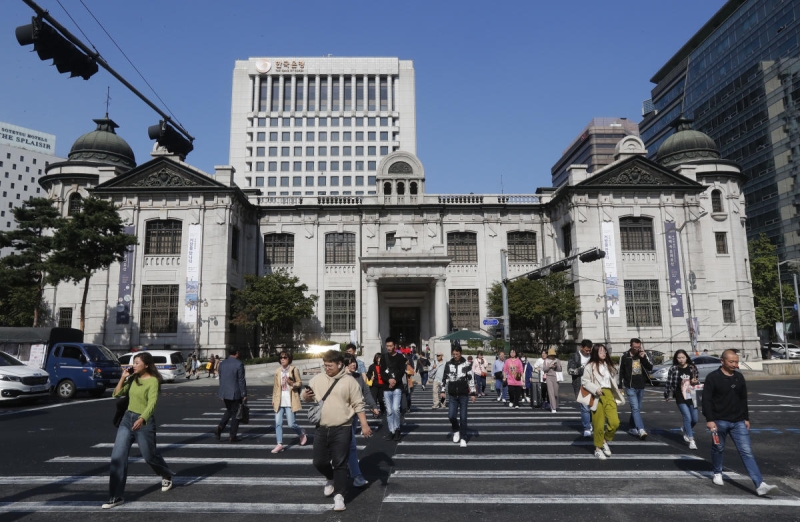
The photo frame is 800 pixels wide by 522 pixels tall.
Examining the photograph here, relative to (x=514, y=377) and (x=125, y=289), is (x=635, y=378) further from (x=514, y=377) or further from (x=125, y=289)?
(x=125, y=289)

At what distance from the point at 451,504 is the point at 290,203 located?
36842 millimetres

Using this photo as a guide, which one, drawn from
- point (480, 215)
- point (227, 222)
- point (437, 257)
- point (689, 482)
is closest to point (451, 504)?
point (689, 482)

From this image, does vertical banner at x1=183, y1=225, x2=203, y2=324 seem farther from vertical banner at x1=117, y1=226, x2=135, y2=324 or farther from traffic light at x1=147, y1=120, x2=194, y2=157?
traffic light at x1=147, y1=120, x2=194, y2=157

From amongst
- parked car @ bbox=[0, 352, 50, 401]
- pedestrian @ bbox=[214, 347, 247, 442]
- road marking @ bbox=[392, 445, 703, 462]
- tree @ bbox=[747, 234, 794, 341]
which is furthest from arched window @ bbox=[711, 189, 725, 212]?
parked car @ bbox=[0, 352, 50, 401]

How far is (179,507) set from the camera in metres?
6.04

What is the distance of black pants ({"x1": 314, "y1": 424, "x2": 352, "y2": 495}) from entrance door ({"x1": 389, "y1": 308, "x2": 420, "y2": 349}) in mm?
34227

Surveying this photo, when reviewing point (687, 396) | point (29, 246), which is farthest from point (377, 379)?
point (29, 246)

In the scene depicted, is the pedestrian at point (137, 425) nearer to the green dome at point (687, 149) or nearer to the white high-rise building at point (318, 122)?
the green dome at point (687, 149)

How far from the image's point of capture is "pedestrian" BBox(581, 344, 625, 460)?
28.0 ft

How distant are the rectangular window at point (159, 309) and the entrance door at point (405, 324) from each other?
52.0 feet

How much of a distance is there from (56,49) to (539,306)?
3116cm

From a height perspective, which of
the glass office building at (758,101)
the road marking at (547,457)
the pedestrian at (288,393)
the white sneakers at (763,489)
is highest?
the glass office building at (758,101)

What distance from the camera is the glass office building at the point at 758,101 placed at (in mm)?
56531

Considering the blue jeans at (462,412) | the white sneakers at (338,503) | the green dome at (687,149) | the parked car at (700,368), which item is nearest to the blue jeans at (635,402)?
the blue jeans at (462,412)
